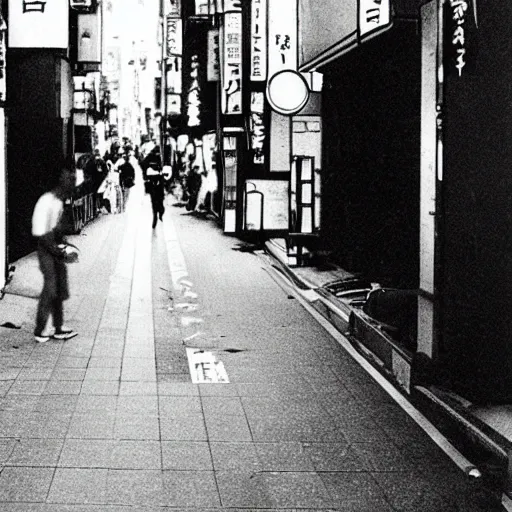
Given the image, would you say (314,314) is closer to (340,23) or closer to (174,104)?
(340,23)

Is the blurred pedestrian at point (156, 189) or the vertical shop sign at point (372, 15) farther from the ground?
the vertical shop sign at point (372, 15)

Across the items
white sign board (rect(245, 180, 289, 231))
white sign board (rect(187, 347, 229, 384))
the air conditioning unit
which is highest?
the air conditioning unit

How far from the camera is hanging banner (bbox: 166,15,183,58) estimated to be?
168 ft

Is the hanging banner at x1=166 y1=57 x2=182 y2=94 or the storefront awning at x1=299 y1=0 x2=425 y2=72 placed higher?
the hanging banner at x1=166 y1=57 x2=182 y2=94

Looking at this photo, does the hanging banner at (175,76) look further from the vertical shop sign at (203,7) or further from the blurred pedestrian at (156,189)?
the blurred pedestrian at (156,189)

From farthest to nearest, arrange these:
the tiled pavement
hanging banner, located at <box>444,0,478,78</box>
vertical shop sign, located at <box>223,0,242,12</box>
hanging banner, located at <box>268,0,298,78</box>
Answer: vertical shop sign, located at <box>223,0,242,12</box> < hanging banner, located at <box>268,0,298,78</box> < hanging banner, located at <box>444,0,478,78</box> < the tiled pavement

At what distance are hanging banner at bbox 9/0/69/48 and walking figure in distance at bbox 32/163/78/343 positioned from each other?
808 centimetres

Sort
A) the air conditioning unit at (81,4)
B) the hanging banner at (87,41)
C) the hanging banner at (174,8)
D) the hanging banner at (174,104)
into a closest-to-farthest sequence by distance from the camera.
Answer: the air conditioning unit at (81,4) → the hanging banner at (87,41) → the hanging banner at (174,8) → the hanging banner at (174,104)

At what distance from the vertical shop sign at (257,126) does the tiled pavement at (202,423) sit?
1160 cm

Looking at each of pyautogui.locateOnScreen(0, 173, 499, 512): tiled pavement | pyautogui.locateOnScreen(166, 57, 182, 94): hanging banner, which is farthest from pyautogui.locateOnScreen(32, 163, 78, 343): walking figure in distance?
pyautogui.locateOnScreen(166, 57, 182, 94): hanging banner

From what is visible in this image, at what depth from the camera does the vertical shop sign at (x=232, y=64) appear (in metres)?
27.4

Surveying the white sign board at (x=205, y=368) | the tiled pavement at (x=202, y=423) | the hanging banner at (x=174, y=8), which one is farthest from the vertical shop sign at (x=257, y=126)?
the hanging banner at (x=174, y=8)

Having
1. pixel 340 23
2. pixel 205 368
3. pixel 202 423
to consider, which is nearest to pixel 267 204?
pixel 340 23

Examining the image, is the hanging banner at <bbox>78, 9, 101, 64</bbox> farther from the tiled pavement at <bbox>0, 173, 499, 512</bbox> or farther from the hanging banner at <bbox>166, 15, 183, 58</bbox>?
the hanging banner at <bbox>166, 15, 183, 58</bbox>
